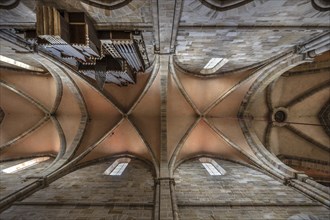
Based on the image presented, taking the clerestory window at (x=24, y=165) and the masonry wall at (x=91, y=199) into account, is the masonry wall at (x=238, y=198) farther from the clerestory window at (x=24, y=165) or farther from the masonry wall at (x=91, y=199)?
the clerestory window at (x=24, y=165)

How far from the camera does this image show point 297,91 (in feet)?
37.7

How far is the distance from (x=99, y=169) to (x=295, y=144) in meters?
10.0

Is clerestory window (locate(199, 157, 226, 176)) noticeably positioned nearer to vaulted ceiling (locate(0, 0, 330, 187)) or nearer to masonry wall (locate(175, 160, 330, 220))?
masonry wall (locate(175, 160, 330, 220))

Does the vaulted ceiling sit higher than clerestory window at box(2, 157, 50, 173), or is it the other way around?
the vaulted ceiling

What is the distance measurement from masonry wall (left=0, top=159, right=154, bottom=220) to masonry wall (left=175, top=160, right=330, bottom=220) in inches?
47.0

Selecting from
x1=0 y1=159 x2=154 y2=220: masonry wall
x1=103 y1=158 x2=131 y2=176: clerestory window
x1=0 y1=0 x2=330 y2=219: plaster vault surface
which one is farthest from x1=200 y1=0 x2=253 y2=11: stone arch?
x1=103 y1=158 x2=131 y2=176: clerestory window

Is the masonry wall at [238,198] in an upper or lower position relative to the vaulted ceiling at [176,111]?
lower

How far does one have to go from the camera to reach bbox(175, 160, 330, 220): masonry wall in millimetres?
6266

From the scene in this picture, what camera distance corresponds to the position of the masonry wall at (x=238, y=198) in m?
6.27

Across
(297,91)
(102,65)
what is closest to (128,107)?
(102,65)

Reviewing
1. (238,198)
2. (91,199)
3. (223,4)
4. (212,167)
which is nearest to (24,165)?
(91,199)

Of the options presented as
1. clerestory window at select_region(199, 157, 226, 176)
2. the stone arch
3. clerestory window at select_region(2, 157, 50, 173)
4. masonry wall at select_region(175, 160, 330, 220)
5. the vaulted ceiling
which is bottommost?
masonry wall at select_region(175, 160, 330, 220)

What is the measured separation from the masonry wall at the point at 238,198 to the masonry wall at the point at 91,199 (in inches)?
47.0

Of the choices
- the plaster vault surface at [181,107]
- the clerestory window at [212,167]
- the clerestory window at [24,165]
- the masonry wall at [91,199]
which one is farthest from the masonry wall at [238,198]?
the clerestory window at [24,165]
